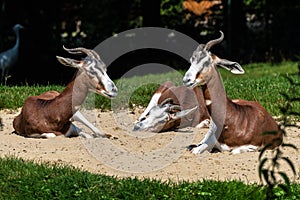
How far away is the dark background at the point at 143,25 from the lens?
19.5 meters

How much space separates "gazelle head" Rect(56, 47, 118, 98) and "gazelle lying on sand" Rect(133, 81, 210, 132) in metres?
0.81

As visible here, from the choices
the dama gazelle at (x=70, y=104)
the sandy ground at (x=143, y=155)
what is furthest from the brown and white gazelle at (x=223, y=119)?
the dama gazelle at (x=70, y=104)

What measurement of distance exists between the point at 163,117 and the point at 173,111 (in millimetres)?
204

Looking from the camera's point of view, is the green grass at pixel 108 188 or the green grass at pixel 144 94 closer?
the green grass at pixel 108 188

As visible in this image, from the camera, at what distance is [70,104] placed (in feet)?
29.4

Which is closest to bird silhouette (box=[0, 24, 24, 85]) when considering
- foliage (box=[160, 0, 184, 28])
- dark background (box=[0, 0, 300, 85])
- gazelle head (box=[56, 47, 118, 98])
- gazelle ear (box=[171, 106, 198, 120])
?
dark background (box=[0, 0, 300, 85])

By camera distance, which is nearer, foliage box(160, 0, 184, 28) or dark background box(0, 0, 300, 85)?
dark background box(0, 0, 300, 85)

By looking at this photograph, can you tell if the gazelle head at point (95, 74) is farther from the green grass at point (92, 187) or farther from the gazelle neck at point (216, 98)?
the green grass at point (92, 187)

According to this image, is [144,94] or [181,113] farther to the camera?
[144,94]

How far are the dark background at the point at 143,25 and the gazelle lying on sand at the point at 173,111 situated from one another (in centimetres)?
871

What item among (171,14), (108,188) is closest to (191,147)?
(108,188)

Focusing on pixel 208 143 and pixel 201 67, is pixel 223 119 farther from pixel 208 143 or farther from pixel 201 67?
pixel 201 67

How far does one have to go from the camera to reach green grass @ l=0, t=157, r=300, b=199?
674 centimetres

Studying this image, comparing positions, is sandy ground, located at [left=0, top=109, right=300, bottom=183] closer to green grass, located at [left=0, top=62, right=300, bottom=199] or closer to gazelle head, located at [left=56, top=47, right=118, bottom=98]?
green grass, located at [left=0, top=62, right=300, bottom=199]
